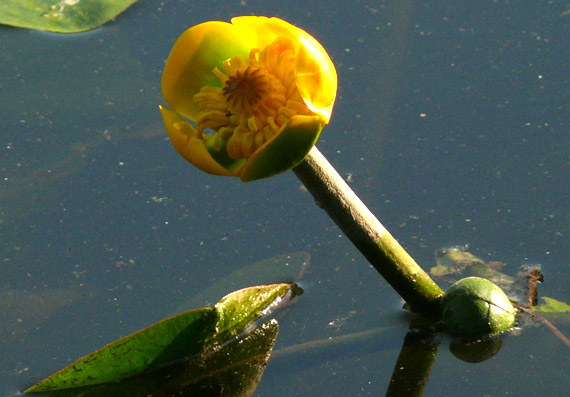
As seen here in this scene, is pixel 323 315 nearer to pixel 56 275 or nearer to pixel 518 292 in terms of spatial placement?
pixel 518 292

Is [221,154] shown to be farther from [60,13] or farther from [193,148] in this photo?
[60,13]

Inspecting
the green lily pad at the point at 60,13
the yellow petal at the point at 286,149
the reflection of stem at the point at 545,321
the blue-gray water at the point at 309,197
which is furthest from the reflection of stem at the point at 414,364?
the green lily pad at the point at 60,13

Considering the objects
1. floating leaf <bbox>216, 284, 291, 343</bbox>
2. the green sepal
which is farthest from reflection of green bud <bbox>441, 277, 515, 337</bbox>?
the green sepal

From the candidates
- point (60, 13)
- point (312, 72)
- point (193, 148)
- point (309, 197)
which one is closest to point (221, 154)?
point (193, 148)

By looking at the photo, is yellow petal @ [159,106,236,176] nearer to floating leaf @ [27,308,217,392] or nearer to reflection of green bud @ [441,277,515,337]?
floating leaf @ [27,308,217,392]

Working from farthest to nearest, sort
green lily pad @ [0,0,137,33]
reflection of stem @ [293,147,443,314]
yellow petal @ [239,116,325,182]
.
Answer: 1. green lily pad @ [0,0,137,33]
2. reflection of stem @ [293,147,443,314]
3. yellow petal @ [239,116,325,182]

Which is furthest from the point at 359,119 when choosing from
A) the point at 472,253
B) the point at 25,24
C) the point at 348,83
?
the point at 25,24

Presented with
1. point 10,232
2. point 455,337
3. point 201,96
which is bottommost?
point 10,232
